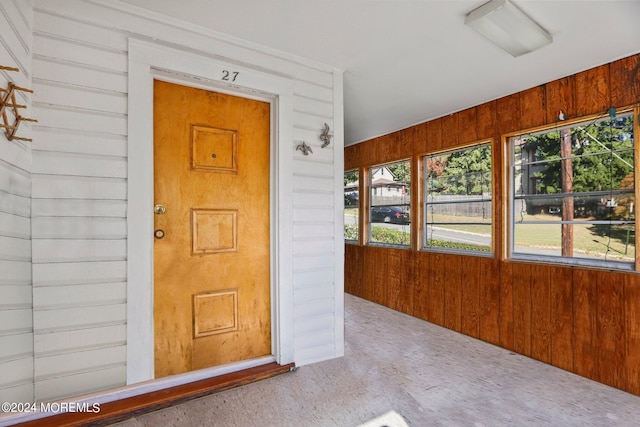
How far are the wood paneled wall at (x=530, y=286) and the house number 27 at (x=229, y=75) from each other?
254 centimetres

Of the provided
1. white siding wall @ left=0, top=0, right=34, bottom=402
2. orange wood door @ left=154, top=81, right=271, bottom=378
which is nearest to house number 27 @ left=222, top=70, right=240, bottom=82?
orange wood door @ left=154, top=81, right=271, bottom=378

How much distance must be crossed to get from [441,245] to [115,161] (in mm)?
3421

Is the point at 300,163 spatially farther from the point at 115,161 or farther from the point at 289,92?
the point at 115,161

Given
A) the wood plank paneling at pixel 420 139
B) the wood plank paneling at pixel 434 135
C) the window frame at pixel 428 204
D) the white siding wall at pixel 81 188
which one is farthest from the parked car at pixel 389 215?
the white siding wall at pixel 81 188

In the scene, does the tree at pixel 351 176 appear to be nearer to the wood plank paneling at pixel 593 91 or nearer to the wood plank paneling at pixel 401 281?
the wood plank paneling at pixel 401 281

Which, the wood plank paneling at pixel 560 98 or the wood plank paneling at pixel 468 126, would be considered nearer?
the wood plank paneling at pixel 560 98

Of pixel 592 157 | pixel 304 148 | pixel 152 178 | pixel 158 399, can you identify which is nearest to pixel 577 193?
pixel 592 157

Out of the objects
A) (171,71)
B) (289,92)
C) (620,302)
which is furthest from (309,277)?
(620,302)

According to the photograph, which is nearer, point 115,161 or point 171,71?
point 115,161

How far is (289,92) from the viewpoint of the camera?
2533mm

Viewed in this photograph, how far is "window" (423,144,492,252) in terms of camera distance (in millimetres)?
3434

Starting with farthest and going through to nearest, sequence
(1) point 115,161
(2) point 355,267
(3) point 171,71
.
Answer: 1. (2) point 355,267
2. (3) point 171,71
3. (1) point 115,161

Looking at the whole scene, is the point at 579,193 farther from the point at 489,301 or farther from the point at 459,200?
the point at 489,301

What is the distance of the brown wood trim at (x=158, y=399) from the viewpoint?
68.1 inches
